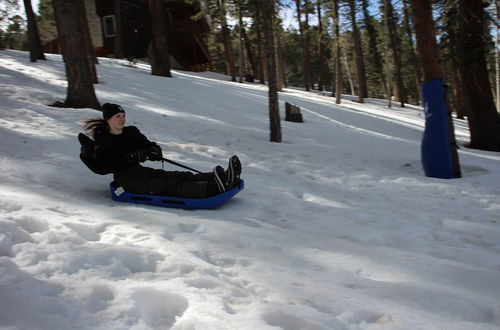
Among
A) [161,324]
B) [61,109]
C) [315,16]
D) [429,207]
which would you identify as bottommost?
[429,207]

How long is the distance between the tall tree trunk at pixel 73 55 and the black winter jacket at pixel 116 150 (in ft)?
18.3

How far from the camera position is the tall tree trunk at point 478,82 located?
11.2 m

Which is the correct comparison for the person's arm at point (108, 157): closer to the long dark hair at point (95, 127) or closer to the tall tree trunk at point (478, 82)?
the long dark hair at point (95, 127)

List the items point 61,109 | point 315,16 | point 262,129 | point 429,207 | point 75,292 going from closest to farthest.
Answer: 1. point 75,292
2. point 429,207
3. point 61,109
4. point 262,129
5. point 315,16

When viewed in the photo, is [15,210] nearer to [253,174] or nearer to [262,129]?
[253,174]

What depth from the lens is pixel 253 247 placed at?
3619 millimetres

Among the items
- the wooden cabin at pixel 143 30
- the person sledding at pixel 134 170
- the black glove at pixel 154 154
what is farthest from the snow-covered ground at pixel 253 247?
the wooden cabin at pixel 143 30

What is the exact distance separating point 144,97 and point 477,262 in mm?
11747

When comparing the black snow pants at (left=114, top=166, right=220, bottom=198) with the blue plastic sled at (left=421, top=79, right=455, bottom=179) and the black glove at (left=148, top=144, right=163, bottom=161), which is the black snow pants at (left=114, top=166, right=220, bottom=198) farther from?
the blue plastic sled at (left=421, top=79, right=455, bottom=179)

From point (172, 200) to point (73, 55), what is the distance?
699cm

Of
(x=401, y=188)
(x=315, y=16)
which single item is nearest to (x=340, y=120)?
(x=401, y=188)

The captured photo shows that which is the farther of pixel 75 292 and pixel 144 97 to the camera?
pixel 144 97

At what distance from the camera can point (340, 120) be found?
1631cm

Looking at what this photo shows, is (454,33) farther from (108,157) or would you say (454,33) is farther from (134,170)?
(108,157)
